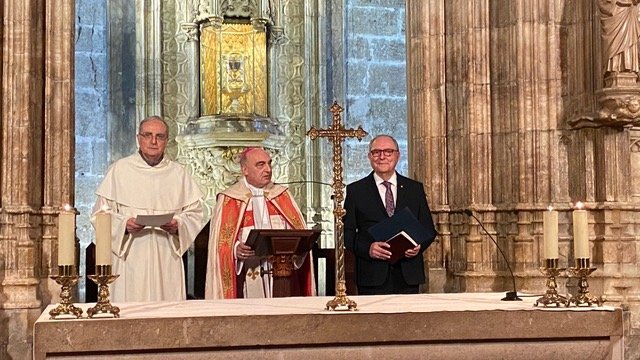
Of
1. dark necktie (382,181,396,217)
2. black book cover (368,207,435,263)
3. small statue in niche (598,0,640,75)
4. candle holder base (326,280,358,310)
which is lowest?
candle holder base (326,280,358,310)

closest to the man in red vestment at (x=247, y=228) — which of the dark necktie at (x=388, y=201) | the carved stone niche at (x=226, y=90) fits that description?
the dark necktie at (x=388, y=201)

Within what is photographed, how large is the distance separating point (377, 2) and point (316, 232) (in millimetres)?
6721

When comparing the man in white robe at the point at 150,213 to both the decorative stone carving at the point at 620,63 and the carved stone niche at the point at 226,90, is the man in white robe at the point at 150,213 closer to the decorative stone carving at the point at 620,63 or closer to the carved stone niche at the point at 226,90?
the decorative stone carving at the point at 620,63

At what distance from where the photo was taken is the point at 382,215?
6656 millimetres

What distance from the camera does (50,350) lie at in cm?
372

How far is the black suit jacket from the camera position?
650 centimetres

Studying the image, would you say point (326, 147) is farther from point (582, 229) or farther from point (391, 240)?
point (582, 229)

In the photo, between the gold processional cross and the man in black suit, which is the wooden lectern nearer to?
the man in black suit

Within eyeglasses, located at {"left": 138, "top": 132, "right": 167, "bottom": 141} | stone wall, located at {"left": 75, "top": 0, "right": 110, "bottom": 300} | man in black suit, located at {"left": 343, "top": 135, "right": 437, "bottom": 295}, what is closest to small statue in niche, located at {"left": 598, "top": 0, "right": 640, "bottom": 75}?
Answer: man in black suit, located at {"left": 343, "top": 135, "right": 437, "bottom": 295}

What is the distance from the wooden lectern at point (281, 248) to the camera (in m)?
6.18

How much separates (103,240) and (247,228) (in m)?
2.94

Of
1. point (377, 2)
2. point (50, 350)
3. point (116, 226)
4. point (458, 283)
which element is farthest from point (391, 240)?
point (377, 2)

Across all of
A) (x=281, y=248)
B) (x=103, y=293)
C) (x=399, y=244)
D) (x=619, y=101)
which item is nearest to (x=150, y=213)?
(x=281, y=248)

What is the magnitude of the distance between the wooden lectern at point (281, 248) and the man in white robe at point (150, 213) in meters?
0.50
